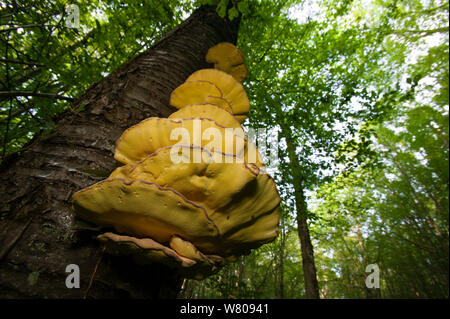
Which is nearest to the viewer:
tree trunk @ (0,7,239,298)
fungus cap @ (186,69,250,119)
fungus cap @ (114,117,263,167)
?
tree trunk @ (0,7,239,298)

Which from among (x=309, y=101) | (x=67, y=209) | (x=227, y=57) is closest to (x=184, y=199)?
(x=67, y=209)

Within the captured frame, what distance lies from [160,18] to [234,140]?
3.09 meters

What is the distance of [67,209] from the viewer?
2.68 ft

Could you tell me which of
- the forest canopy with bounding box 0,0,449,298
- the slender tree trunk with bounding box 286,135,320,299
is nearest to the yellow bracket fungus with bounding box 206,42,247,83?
the forest canopy with bounding box 0,0,449,298

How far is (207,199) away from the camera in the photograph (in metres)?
0.82

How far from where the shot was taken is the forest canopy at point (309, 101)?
210 centimetres

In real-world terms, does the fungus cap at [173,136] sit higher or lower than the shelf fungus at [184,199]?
higher

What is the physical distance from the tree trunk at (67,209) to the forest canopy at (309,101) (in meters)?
0.18

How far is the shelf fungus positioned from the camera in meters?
0.68

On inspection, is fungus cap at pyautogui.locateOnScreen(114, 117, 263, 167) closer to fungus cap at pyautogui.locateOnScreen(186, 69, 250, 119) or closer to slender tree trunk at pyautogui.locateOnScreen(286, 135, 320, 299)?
fungus cap at pyautogui.locateOnScreen(186, 69, 250, 119)

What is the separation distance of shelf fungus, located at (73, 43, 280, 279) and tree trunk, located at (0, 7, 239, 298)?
90 mm

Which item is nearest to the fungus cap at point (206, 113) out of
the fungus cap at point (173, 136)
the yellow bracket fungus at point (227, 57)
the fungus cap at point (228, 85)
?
the fungus cap at point (173, 136)

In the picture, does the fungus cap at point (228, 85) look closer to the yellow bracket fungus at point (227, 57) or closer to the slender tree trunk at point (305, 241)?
the yellow bracket fungus at point (227, 57)

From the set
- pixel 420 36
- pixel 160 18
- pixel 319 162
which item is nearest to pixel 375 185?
pixel 420 36
